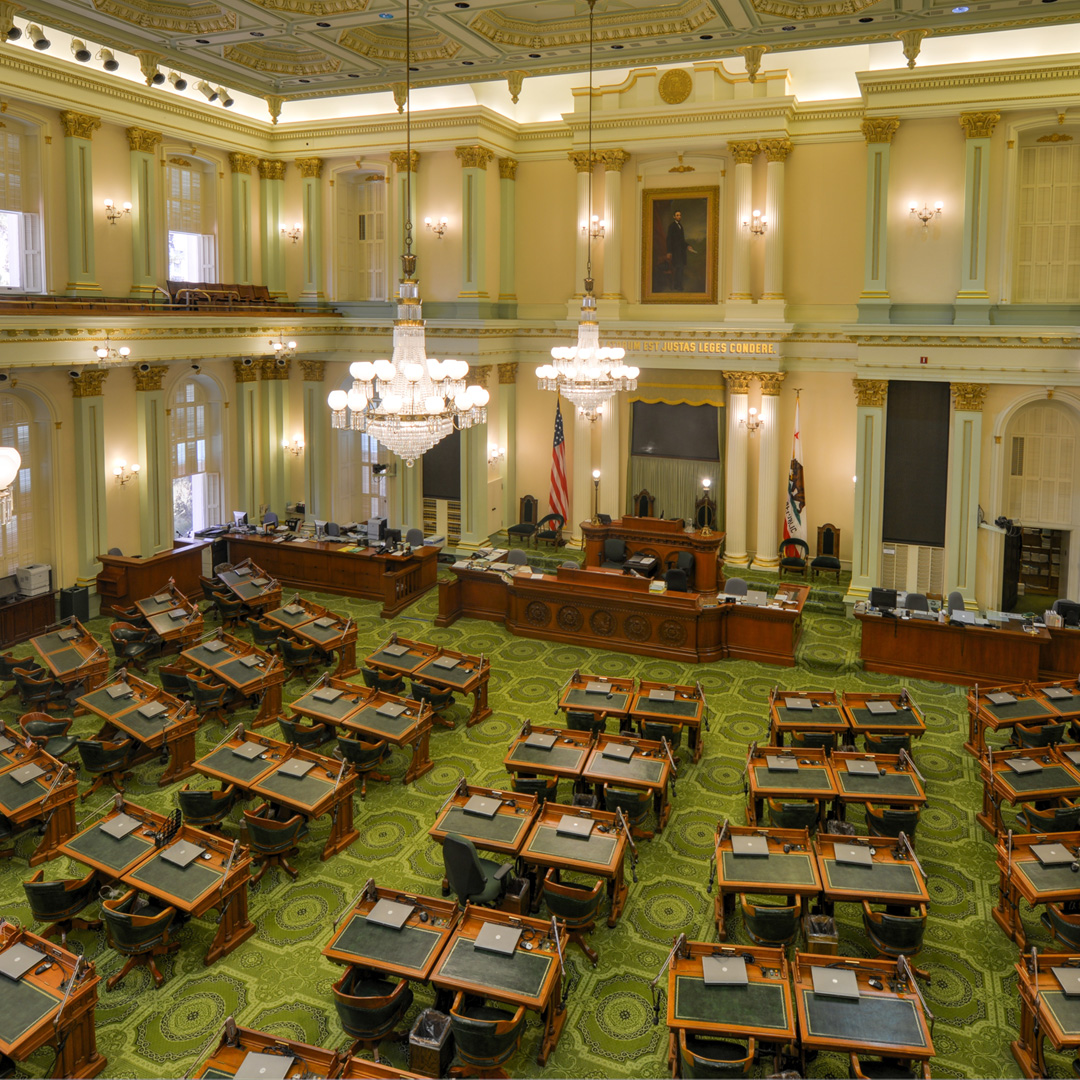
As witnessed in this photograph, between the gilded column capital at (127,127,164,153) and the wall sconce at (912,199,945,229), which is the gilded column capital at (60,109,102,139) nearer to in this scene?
the gilded column capital at (127,127,164,153)

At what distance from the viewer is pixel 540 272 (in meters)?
20.3

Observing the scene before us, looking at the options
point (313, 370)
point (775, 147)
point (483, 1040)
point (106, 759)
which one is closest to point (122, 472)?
point (313, 370)

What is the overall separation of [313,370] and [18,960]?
16.0 m

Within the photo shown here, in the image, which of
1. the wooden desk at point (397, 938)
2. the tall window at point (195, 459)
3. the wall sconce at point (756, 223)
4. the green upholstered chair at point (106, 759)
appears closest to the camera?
the wooden desk at point (397, 938)

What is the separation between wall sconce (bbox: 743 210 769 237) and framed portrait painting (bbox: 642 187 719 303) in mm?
816

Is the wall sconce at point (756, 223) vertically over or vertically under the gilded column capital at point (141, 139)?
under

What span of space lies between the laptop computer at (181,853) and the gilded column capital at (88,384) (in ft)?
33.8

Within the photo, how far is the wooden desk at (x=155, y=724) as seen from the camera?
404 inches

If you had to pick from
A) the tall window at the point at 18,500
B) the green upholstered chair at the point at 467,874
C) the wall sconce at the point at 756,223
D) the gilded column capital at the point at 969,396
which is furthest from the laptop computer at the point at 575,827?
the wall sconce at the point at 756,223

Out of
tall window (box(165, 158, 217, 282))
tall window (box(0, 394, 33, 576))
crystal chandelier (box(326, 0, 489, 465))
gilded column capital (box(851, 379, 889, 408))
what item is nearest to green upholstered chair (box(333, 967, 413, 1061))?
crystal chandelier (box(326, 0, 489, 465))

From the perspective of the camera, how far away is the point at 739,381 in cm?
1831

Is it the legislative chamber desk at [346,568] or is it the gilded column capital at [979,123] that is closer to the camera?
the gilded column capital at [979,123]

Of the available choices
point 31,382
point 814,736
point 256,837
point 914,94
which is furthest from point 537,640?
point 914,94

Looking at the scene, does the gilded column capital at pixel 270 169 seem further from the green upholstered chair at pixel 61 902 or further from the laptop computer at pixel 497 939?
the laptop computer at pixel 497 939
